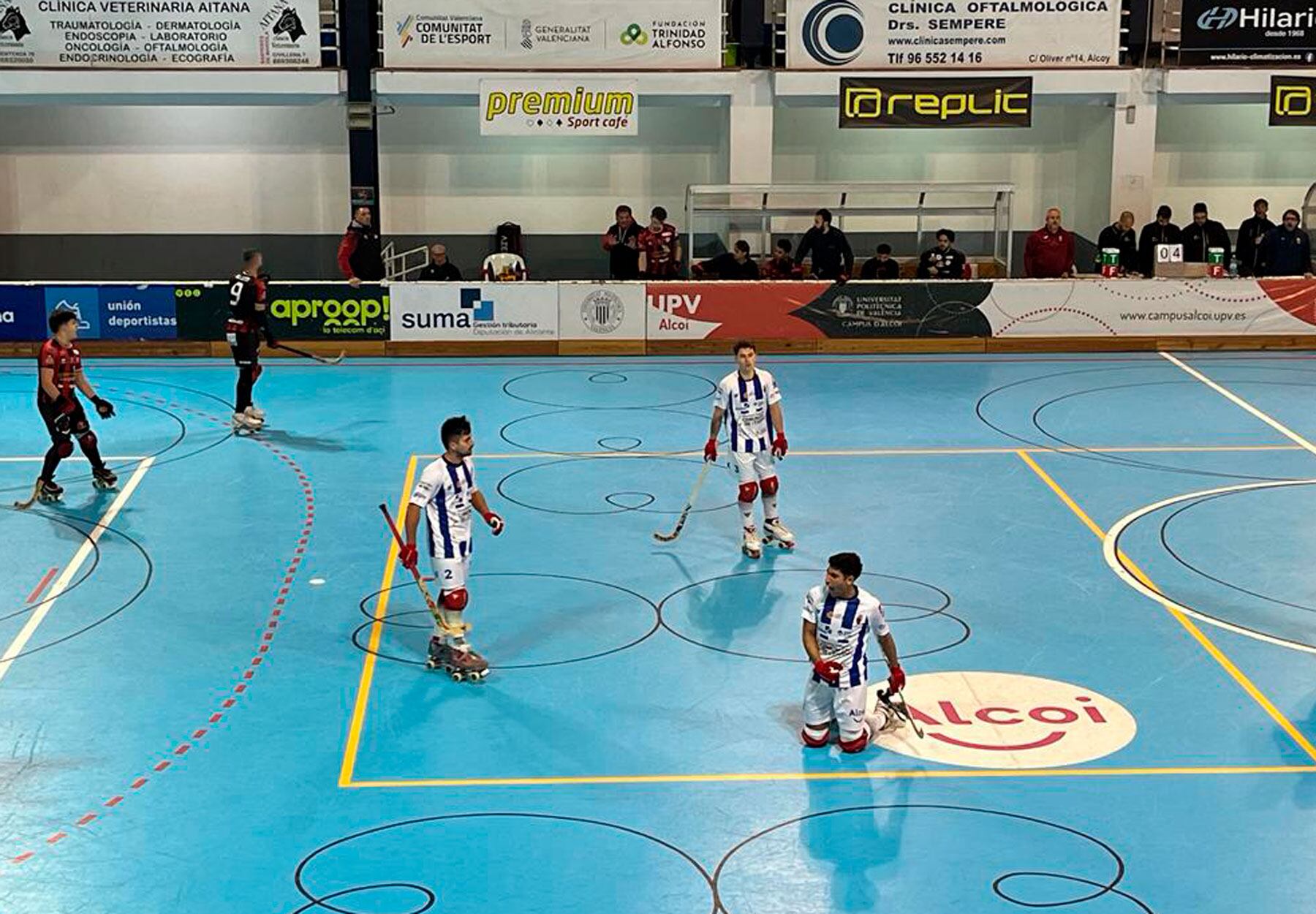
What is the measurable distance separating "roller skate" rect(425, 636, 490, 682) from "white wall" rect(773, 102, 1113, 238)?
24172 mm

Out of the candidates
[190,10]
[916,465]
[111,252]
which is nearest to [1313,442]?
[916,465]

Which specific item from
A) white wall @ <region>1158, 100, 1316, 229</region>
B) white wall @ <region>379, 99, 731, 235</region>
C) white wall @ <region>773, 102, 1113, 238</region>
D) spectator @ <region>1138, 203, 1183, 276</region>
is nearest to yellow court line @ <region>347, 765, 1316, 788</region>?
spectator @ <region>1138, 203, 1183, 276</region>

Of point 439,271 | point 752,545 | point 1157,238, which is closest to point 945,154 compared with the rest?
point 1157,238

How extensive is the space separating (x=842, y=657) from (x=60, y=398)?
1061cm

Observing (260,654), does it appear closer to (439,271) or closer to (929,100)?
(439,271)

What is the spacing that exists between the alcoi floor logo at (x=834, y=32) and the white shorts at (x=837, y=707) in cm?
2129

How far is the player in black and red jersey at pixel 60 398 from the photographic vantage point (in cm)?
1834

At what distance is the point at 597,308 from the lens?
28.1m

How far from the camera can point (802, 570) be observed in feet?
53.0

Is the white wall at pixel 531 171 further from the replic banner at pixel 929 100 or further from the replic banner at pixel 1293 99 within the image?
the replic banner at pixel 1293 99

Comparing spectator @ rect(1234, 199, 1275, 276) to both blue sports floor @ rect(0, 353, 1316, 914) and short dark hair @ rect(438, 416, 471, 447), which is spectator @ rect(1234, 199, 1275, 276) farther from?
short dark hair @ rect(438, 416, 471, 447)

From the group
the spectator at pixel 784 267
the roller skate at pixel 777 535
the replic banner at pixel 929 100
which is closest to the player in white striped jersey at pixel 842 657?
the roller skate at pixel 777 535

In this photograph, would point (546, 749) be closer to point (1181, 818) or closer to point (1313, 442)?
point (1181, 818)

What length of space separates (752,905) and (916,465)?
11.3m
